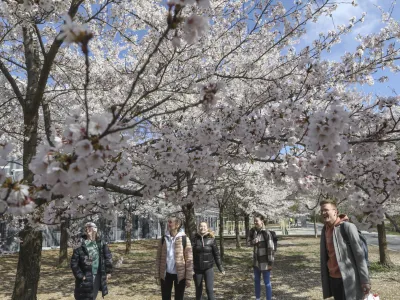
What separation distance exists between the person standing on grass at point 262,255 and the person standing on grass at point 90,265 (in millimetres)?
2893

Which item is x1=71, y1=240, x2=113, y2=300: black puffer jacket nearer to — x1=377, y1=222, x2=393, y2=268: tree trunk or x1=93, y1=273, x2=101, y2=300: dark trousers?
x1=93, y1=273, x2=101, y2=300: dark trousers

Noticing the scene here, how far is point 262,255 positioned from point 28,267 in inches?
161

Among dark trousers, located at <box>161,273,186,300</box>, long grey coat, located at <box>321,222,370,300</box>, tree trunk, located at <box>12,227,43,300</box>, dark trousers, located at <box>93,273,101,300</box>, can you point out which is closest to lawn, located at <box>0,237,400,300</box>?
dark trousers, located at <box>161,273,186,300</box>

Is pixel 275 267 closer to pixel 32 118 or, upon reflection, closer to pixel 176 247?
pixel 176 247

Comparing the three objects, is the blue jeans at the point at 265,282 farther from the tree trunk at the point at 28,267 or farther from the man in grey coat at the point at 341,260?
the tree trunk at the point at 28,267

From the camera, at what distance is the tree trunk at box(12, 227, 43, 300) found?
15.7 feet

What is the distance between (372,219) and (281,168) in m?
1.49

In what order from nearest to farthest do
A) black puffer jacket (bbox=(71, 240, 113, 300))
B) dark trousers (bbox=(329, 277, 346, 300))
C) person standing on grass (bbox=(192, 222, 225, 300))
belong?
dark trousers (bbox=(329, 277, 346, 300)), black puffer jacket (bbox=(71, 240, 113, 300)), person standing on grass (bbox=(192, 222, 225, 300))

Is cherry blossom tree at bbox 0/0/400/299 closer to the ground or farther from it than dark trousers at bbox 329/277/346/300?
farther from it

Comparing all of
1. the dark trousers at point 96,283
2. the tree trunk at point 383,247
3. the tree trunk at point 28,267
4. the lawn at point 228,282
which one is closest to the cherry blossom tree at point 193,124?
the tree trunk at point 28,267

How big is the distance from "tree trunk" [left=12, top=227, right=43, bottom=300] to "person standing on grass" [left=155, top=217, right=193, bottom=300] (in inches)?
72.5

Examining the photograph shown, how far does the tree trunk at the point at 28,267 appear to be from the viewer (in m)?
4.79

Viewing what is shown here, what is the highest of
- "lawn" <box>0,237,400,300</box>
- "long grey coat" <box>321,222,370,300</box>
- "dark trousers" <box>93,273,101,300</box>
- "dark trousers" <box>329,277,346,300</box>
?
"long grey coat" <box>321,222,370,300</box>

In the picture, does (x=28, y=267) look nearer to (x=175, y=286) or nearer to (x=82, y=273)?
(x=82, y=273)
